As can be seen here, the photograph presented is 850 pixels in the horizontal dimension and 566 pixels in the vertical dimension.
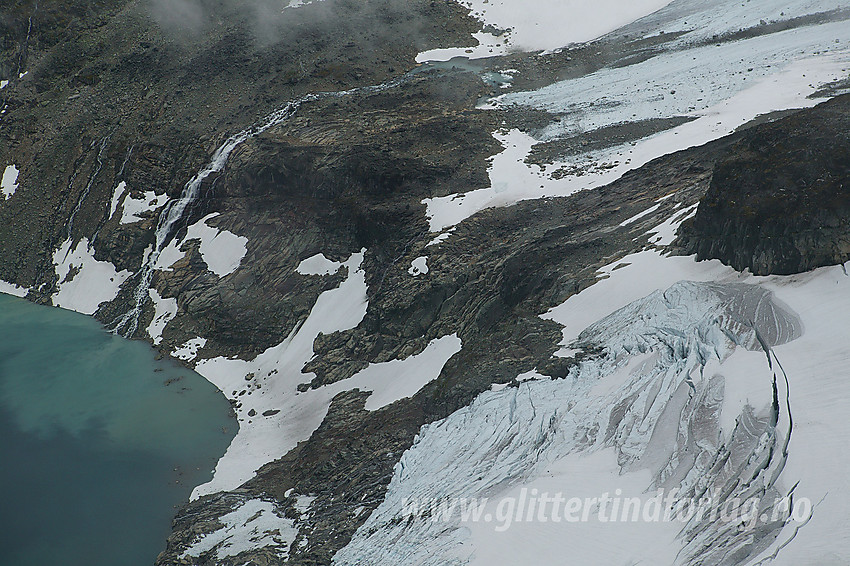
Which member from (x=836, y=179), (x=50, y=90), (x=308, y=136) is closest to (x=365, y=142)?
(x=308, y=136)

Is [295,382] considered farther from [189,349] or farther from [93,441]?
[93,441]

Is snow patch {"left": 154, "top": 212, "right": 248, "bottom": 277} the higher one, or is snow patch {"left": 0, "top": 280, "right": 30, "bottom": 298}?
snow patch {"left": 154, "top": 212, "right": 248, "bottom": 277}

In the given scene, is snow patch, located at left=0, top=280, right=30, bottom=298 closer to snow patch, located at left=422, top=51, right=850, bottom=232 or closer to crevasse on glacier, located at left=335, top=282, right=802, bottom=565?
snow patch, located at left=422, top=51, right=850, bottom=232

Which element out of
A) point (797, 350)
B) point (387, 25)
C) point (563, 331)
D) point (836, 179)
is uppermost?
point (387, 25)

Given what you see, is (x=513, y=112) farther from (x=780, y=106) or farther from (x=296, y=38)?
(x=296, y=38)

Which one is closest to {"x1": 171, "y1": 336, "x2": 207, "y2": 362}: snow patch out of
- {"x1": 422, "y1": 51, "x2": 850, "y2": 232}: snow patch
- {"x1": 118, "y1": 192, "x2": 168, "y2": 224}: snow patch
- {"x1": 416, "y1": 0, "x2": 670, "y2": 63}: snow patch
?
{"x1": 118, "y1": 192, "x2": 168, "y2": 224}: snow patch

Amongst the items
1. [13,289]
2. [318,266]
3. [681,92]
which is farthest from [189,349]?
[681,92]

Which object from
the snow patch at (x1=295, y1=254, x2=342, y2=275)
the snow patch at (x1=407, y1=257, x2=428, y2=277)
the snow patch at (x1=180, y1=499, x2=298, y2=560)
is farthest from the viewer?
the snow patch at (x1=295, y1=254, x2=342, y2=275)
